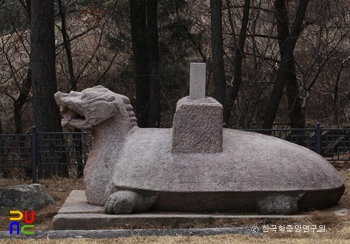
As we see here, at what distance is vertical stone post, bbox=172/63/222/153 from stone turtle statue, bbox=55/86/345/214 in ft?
0.04

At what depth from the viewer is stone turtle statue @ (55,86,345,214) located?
6809 millimetres

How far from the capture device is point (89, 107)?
733 centimetres

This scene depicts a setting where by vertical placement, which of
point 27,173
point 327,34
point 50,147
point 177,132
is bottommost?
point 27,173

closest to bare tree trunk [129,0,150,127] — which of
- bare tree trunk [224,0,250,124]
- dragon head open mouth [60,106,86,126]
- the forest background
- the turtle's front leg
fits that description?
the forest background

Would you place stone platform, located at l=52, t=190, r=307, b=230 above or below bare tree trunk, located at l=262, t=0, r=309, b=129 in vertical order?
below

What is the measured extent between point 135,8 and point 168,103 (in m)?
3.03

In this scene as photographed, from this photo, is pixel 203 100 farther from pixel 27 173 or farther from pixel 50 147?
pixel 27 173

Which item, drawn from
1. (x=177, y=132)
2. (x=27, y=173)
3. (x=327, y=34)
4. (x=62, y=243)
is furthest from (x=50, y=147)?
(x=327, y=34)

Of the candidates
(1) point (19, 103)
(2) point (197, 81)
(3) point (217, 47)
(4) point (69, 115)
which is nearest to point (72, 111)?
(4) point (69, 115)

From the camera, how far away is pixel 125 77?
17438 mm

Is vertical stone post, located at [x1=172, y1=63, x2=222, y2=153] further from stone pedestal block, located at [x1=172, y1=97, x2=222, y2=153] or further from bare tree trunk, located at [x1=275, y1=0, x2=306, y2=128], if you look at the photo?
bare tree trunk, located at [x1=275, y1=0, x2=306, y2=128]

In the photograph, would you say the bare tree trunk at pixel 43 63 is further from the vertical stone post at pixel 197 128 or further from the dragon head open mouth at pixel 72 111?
the vertical stone post at pixel 197 128

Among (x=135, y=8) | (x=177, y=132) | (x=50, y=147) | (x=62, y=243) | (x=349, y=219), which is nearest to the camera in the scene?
(x=62, y=243)

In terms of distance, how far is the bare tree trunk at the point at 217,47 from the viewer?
41.3ft
